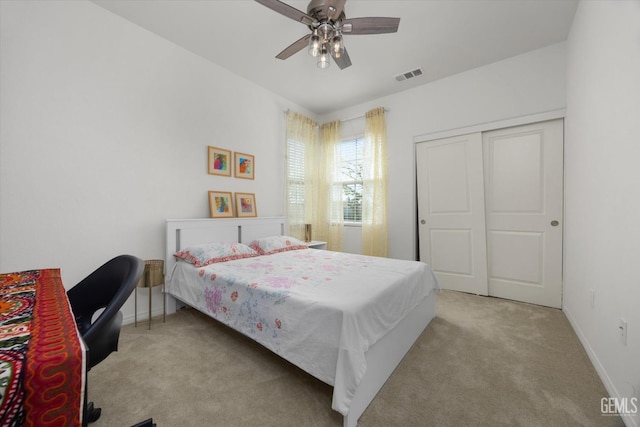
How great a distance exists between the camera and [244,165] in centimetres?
349

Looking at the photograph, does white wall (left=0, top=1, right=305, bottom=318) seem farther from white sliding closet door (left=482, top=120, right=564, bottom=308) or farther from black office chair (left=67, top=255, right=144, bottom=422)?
white sliding closet door (left=482, top=120, right=564, bottom=308)

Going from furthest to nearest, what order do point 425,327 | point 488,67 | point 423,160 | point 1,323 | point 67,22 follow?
point 423,160
point 488,67
point 425,327
point 67,22
point 1,323

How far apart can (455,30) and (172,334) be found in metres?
3.99

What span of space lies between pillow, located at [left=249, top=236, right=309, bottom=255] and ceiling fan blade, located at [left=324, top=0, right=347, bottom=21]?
2344mm

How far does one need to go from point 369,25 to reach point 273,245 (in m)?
2.40

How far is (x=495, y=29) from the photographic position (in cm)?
254

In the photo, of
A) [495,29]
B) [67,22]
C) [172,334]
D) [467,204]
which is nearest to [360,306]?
[172,334]

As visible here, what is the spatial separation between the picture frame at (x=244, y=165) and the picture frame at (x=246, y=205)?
0.27 meters

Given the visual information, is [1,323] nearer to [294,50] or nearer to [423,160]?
[294,50]

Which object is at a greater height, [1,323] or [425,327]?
[1,323]

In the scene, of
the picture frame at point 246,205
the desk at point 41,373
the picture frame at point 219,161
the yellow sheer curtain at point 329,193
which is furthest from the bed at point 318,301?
the yellow sheer curtain at point 329,193

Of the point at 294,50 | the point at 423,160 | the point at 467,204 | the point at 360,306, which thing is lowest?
the point at 360,306

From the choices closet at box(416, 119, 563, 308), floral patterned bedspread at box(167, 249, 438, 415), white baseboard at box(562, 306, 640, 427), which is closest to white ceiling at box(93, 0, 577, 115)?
closet at box(416, 119, 563, 308)

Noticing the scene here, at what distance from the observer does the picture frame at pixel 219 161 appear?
3105 mm
